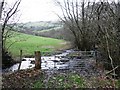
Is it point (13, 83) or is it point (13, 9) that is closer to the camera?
point (13, 83)

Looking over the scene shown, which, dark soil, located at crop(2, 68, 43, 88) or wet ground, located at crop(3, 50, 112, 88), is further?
wet ground, located at crop(3, 50, 112, 88)

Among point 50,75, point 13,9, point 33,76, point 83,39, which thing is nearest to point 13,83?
point 33,76

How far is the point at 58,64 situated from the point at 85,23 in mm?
8704

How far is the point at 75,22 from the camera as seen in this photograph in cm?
2158

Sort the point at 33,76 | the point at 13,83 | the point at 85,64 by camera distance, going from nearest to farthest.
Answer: the point at 13,83 → the point at 33,76 → the point at 85,64

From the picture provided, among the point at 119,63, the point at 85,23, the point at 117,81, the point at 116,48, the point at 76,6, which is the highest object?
the point at 76,6

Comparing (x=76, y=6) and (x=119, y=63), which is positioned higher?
(x=76, y=6)

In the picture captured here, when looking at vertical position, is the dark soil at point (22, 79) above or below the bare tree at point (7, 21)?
below

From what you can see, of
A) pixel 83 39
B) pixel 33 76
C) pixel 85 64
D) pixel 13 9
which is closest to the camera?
pixel 33 76

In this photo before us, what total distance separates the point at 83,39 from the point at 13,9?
7.89m

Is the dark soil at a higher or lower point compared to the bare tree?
lower

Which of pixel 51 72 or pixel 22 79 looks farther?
pixel 51 72

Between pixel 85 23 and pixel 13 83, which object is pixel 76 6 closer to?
pixel 85 23

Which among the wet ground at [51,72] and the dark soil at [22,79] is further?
the wet ground at [51,72]
